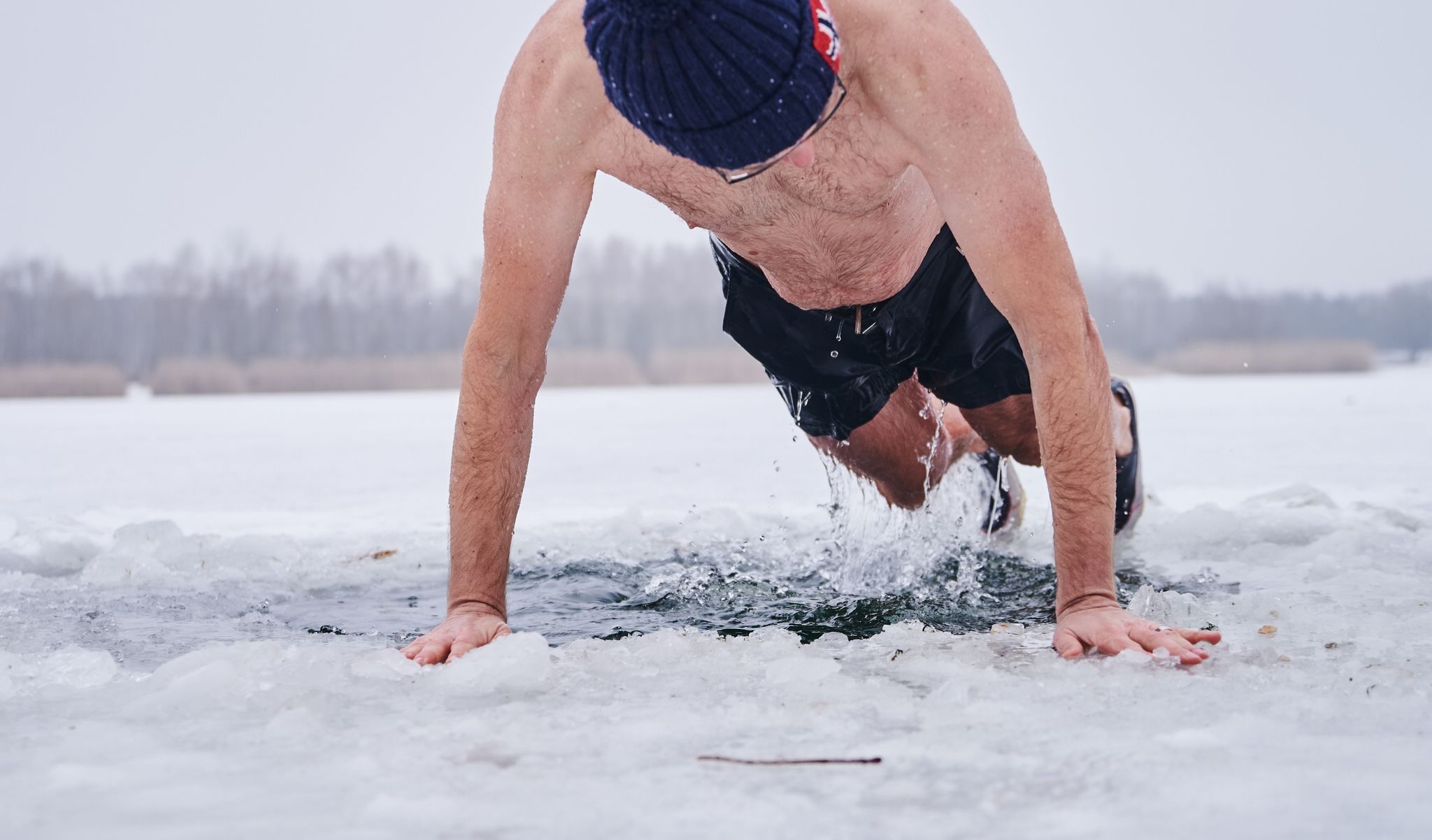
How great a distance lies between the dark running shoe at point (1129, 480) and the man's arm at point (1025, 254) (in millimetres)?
1237

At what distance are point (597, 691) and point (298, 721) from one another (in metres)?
0.37

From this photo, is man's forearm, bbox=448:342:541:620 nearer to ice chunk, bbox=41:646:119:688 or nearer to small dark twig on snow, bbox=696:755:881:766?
ice chunk, bbox=41:646:119:688

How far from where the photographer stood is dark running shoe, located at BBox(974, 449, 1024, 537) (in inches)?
130

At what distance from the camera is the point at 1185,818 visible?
3.09ft

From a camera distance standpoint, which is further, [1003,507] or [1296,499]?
[1296,499]

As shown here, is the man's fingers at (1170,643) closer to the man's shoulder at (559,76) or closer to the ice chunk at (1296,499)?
the man's shoulder at (559,76)

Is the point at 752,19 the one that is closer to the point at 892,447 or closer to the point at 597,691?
the point at 597,691

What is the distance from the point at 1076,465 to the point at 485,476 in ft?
3.32

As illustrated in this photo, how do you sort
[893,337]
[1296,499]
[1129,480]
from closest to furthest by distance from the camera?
1. [893,337]
2. [1129,480]
3. [1296,499]

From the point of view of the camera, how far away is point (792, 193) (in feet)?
6.57

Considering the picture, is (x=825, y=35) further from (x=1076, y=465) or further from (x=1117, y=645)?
(x=1117, y=645)

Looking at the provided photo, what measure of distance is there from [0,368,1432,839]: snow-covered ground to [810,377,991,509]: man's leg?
17 cm

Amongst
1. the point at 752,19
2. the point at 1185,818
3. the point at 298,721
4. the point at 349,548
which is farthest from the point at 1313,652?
the point at 349,548

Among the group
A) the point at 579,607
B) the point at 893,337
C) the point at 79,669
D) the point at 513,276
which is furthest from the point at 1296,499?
the point at 79,669
